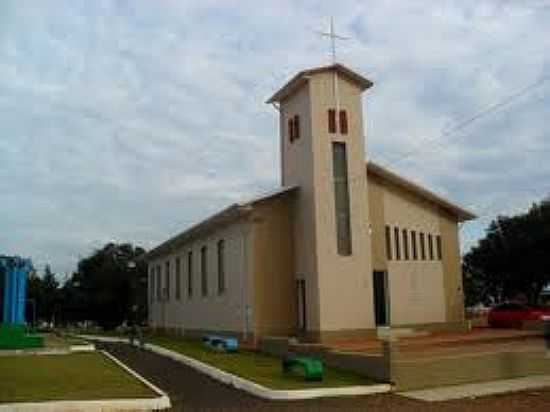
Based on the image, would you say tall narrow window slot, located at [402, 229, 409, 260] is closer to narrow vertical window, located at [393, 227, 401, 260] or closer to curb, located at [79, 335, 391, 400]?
narrow vertical window, located at [393, 227, 401, 260]

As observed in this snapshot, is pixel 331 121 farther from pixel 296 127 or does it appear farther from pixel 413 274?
pixel 413 274

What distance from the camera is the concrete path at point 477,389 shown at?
19062 millimetres

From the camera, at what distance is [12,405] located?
16266 mm

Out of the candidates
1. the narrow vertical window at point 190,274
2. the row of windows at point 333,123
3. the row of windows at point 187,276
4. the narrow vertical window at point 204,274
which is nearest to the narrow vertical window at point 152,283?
the row of windows at point 187,276

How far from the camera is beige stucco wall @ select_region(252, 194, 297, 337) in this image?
32062 millimetres

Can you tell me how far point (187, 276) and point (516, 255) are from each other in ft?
72.0

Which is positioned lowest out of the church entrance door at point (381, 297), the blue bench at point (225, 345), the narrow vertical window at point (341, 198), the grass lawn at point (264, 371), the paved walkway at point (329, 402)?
the paved walkway at point (329, 402)

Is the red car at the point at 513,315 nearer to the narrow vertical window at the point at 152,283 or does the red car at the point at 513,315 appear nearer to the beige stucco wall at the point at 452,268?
the beige stucco wall at the point at 452,268

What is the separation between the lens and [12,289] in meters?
30.5

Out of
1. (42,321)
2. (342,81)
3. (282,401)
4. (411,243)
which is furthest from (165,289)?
(42,321)

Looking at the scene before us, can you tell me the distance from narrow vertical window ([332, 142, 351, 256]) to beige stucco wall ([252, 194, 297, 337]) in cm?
207

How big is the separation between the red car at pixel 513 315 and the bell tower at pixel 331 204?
9059mm

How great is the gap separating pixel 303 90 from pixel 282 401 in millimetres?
16246

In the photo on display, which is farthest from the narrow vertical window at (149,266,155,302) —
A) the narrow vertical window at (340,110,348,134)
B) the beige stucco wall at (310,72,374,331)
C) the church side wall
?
the narrow vertical window at (340,110,348,134)
